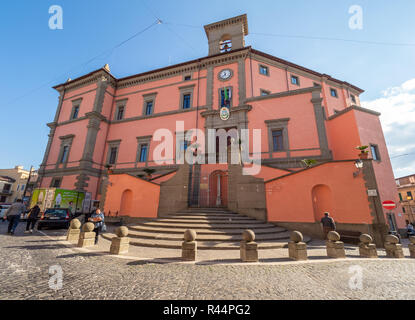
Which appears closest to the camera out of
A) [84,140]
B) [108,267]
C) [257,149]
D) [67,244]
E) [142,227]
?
[108,267]

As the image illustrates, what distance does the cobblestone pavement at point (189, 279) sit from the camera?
293 centimetres

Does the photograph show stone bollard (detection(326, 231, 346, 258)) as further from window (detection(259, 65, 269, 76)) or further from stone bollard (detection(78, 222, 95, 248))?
window (detection(259, 65, 269, 76))

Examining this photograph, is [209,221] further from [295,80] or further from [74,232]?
[295,80]

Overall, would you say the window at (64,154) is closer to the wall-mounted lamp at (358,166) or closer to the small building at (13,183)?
the small building at (13,183)

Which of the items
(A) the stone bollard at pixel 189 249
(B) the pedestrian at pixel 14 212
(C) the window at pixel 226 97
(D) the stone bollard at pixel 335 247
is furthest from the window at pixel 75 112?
(D) the stone bollard at pixel 335 247

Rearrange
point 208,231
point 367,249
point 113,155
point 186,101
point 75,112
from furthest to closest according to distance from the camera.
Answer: point 75,112
point 113,155
point 186,101
point 208,231
point 367,249

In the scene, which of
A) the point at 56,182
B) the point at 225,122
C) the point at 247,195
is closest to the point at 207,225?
the point at 247,195

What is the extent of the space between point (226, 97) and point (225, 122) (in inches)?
105

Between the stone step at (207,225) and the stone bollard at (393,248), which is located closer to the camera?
the stone bollard at (393,248)

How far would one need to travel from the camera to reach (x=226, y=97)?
17.3m
